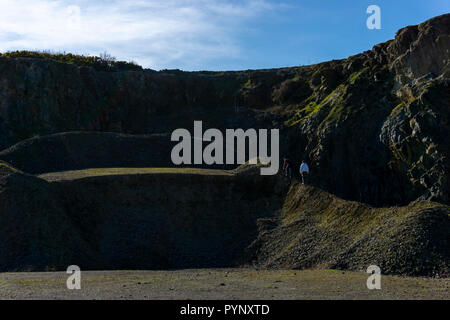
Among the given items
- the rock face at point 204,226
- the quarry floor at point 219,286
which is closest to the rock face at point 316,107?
the rock face at point 204,226

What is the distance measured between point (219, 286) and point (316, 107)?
35.0 meters

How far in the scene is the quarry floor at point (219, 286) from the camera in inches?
824

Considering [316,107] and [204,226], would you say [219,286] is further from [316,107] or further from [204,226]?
[316,107]

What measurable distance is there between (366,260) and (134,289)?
12.5m

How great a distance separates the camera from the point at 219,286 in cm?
2377

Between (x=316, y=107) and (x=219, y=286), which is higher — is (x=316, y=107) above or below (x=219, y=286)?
above

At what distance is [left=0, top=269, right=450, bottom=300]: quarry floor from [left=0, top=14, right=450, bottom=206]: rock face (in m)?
12.3

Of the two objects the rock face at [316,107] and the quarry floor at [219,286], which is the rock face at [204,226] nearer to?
the quarry floor at [219,286]

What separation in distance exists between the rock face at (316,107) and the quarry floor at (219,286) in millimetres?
12331

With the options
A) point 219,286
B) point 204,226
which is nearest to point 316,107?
point 204,226

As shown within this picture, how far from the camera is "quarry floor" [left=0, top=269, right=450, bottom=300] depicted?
2093 centimetres

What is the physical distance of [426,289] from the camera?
74.7ft
